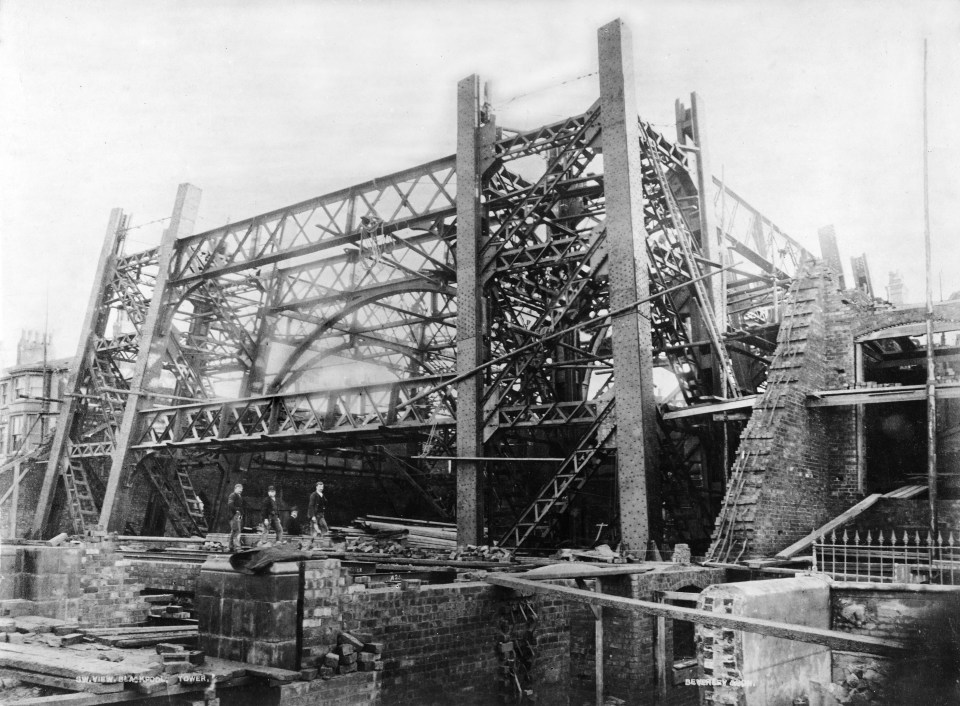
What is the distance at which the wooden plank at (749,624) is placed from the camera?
5.55 m

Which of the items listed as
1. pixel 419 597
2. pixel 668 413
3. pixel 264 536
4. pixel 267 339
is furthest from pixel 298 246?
pixel 419 597

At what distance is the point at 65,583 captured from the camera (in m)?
11.1

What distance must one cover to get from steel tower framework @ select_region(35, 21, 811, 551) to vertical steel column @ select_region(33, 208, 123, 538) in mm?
72

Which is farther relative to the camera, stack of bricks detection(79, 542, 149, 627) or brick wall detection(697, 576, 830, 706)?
stack of bricks detection(79, 542, 149, 627)

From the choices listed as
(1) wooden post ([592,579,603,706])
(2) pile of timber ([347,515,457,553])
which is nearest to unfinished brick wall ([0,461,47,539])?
(2) pile of timber ([347,515,457,553])

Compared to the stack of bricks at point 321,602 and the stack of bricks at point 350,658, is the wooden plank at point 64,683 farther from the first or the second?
the stack of bricks at point 350,658

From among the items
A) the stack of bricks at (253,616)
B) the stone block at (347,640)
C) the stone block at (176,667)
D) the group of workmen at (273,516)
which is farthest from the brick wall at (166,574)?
the stone block at (176,667)

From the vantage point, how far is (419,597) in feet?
29.6

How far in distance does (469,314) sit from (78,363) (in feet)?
49.6

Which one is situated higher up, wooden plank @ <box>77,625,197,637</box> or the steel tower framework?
the steel tower framework

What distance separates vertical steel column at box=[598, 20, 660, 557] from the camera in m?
13.1

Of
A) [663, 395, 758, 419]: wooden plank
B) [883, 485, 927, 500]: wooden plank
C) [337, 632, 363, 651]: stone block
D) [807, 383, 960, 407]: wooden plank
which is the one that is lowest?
[337, 632, 363, 651]: stone block

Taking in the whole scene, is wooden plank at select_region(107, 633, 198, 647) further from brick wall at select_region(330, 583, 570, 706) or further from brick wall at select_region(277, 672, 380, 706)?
brick wall at select_region(277, 672, 380, 706)

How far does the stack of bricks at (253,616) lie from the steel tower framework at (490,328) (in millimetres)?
7483
